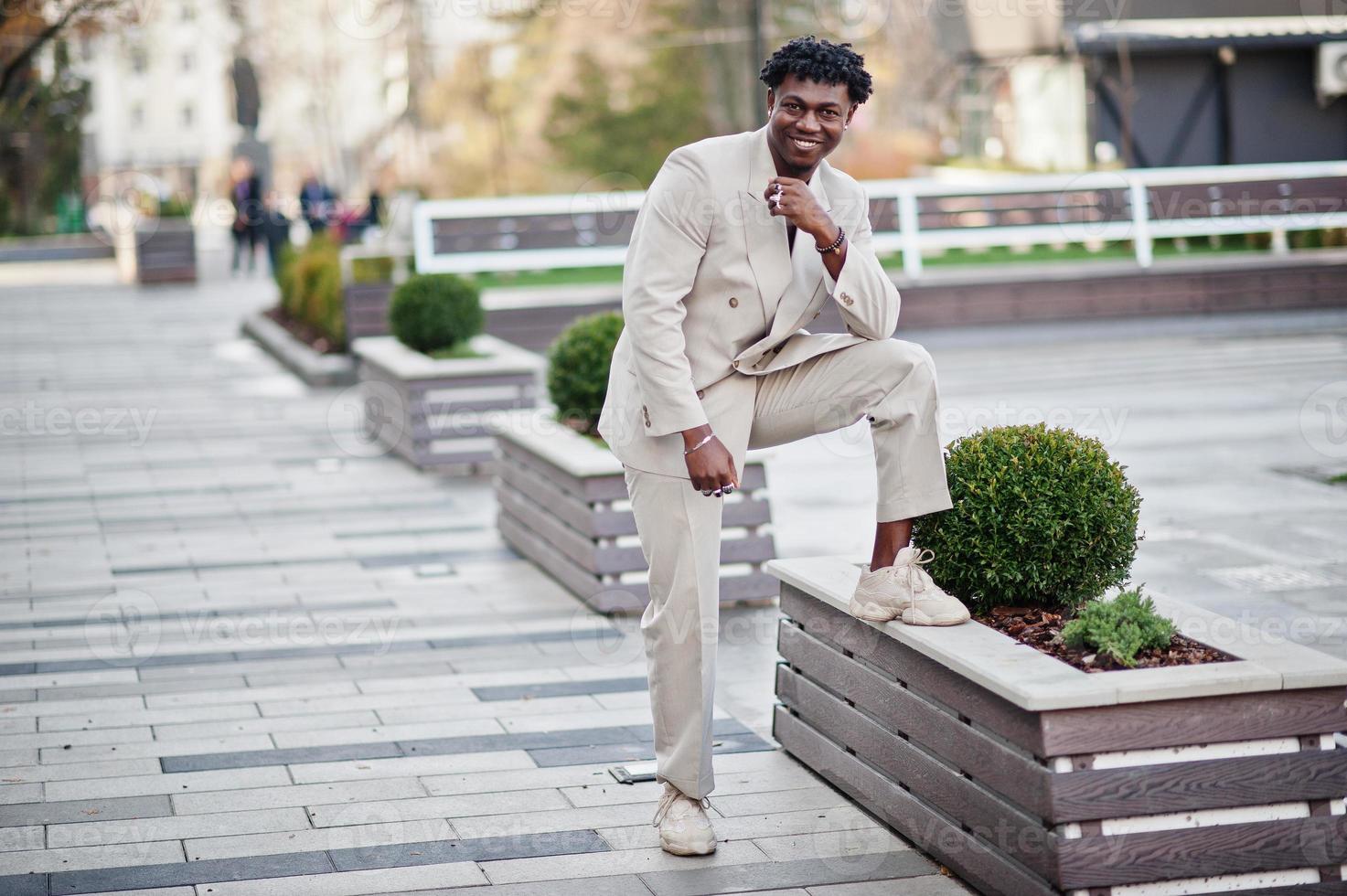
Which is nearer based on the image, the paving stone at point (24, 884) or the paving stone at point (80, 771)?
the paving stone at point (24, 884)

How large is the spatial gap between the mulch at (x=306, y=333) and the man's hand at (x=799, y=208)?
1235 cm

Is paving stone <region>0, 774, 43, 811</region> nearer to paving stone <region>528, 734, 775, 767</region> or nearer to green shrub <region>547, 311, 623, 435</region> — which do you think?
paving stone <region>528, 734, 775, 767</region>

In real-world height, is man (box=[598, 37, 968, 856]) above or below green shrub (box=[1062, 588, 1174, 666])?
above

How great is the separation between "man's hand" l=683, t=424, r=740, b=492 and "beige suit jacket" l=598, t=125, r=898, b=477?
33 mm

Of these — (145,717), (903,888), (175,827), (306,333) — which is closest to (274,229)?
(306,333)

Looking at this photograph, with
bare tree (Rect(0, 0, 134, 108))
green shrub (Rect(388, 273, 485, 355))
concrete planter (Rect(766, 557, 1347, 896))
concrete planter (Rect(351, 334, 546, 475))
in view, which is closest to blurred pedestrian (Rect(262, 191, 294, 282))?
bare tree (Rect(0, 0, 134, 108))

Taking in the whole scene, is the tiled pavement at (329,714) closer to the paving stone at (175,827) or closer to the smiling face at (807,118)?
the paving stone at (175,827)

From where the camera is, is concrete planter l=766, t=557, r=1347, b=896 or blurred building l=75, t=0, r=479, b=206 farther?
blurred building l=75, t=0, r=479, b=206

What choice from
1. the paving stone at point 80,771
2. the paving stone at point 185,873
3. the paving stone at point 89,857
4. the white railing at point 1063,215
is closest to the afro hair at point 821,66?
the paving stone at point 185,873

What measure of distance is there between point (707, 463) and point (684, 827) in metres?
1.00

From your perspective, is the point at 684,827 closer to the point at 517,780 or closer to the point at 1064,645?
the point at 517,780

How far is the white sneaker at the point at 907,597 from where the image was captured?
13.6 ft

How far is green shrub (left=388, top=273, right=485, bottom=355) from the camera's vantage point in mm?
11102

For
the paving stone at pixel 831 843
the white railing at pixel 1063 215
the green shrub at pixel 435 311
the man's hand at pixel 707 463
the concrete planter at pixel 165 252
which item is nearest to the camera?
the man's hand at pixel 707 463
